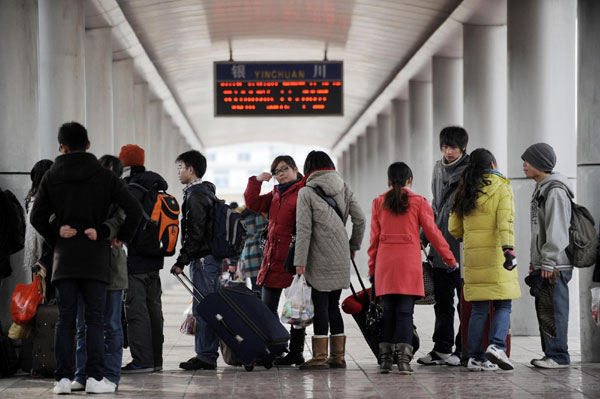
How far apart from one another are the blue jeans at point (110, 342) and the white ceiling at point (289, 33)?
28.4 feet

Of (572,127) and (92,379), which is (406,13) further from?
(92,379)

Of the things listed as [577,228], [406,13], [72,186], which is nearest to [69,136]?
[72,186]

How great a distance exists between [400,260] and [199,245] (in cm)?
159

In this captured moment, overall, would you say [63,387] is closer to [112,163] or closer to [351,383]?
[112,163]

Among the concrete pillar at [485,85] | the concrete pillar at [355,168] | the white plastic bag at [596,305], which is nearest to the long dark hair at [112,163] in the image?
the white plastic bag at [596,305]

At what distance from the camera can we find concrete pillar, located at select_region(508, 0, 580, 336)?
454 inches

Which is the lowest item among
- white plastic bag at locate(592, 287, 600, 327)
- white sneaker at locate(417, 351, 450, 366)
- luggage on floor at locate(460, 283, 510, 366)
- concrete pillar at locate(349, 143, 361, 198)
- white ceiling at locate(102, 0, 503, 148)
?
white sneaker at locate(417, 351, 450, 366)

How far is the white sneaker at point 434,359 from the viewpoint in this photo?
861cm

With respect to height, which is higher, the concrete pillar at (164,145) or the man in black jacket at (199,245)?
the concrete pillar at (164,145)

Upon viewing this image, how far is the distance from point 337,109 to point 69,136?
11185mm

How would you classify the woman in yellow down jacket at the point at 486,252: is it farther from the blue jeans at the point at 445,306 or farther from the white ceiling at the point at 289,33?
the white ceiling at the point at 289,33

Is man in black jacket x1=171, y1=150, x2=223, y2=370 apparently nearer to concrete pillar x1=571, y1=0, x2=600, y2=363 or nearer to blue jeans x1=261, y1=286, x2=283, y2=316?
blue jeans x1=261, y1=286, x2=283, y2=316

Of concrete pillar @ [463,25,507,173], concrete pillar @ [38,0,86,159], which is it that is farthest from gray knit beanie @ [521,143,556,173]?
concrete pillar @ [463,25,507,173]

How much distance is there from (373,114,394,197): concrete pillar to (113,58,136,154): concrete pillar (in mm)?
10577
